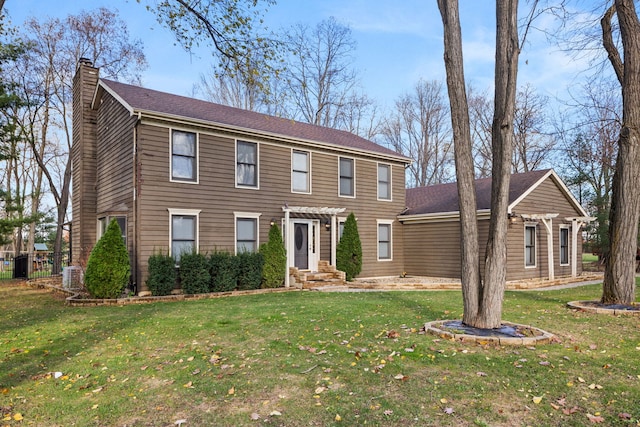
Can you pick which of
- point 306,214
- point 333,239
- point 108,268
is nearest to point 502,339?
point 108,268

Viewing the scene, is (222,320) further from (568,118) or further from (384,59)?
(568,118)

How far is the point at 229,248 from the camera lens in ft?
43.0

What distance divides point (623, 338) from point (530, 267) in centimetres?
1100

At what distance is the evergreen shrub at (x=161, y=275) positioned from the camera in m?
11.1

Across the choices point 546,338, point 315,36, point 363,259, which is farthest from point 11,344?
point 315,36

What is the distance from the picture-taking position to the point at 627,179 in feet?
28.0

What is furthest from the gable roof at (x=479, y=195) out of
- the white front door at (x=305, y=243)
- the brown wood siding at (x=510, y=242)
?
the white front door at (x=305, y=243)

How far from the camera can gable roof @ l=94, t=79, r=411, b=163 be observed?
39.8 feet

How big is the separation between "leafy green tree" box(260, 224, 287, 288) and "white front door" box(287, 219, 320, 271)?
55.5 inches

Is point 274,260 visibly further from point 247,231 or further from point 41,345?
point 41,345

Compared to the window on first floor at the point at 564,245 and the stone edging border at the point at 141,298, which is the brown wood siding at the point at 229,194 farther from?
the window on first floor at the point at 564,245

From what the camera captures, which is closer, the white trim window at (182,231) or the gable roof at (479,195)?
the white trim window at (182,231)

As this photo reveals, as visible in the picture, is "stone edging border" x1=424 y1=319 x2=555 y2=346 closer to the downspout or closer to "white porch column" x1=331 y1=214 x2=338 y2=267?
the downspout

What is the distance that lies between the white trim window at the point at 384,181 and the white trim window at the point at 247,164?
563cm
